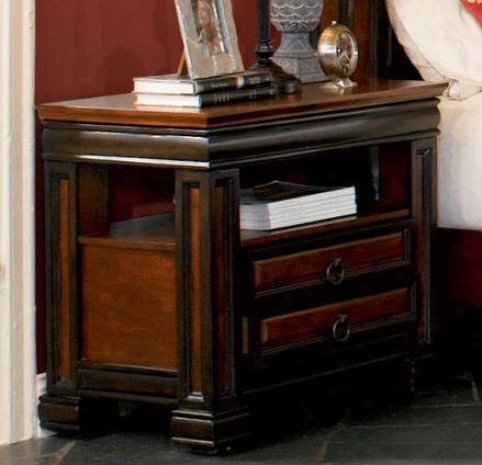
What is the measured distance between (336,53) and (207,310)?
2.47 ft

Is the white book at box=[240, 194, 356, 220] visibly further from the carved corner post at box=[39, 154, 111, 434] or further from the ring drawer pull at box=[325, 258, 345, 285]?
the carved corner post at box=[39, 154, 111, 434]

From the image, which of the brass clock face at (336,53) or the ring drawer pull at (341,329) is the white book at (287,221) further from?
the brass clock face at (336,53)

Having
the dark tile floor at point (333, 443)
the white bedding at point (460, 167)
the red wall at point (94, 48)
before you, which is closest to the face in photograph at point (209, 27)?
the red wall at point (94, 48)

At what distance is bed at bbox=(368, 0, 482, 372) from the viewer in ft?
11.0

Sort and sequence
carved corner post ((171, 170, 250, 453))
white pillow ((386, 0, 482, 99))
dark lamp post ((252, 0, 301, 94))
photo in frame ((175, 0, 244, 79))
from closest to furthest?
carved corner post ((171, 170, 250, 453)) < photo in frame ((175, 0, 244, 79)) < dark lamp post ((252, 0, 301, 94)) < white pillow ((386, 0, 482, 99))

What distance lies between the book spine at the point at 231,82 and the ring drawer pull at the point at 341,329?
1.64 ft

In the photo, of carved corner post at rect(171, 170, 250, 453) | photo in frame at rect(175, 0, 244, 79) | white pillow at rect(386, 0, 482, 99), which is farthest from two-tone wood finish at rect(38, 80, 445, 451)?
white pillow at rect(386, 0, 482, 99)

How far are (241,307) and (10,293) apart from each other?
1.52 ft

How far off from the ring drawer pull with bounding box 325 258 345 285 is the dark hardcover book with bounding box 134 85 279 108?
1.18 feet

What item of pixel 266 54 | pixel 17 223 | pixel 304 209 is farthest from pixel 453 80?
pixel 17 223

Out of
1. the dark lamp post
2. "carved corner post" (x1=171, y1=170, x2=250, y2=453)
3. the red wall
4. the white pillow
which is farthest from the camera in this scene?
the white pillow

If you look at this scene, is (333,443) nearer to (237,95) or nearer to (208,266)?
(208,266)

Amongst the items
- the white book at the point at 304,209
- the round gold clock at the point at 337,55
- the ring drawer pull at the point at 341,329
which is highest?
the round gold clock at the point at 337,55

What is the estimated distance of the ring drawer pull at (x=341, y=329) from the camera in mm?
3002
